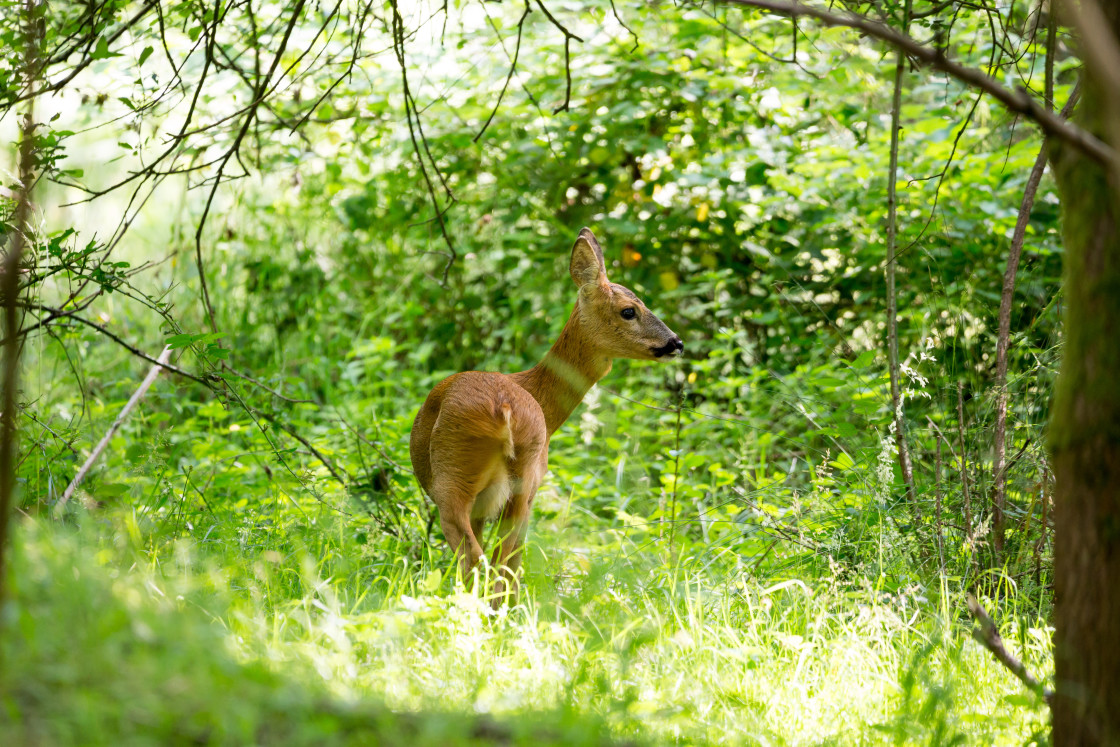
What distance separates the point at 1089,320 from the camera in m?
1.74

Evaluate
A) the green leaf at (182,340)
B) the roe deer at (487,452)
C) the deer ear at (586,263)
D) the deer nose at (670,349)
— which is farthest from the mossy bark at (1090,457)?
the deer ear at (586,263)

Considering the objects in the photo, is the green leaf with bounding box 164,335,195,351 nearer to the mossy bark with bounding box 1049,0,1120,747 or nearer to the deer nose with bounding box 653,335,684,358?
the deer nose with bounding box 653,335,684,358

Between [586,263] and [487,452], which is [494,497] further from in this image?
[586,263]

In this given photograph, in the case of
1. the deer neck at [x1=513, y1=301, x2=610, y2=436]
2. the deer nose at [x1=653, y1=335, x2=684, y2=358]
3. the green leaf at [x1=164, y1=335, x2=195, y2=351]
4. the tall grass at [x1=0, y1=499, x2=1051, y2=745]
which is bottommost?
the tall grass at [x1=0, y1=499, x2=1051, y2=745]

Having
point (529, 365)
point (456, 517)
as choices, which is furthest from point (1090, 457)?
point (529, 365)

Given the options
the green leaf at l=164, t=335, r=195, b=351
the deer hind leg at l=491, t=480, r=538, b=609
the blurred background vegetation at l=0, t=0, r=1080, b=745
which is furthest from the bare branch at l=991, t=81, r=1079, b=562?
the green leaf at l=164, t=335, r=195, b=351

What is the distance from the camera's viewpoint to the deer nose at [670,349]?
183 inches

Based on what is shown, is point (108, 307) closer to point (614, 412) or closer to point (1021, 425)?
point (614, 412)

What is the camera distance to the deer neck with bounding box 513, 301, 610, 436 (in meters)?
4.39

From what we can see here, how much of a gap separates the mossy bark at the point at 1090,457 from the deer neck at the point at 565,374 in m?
2.68

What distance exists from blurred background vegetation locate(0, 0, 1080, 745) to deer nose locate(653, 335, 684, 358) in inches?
12.2

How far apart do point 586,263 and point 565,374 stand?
24.8 inches

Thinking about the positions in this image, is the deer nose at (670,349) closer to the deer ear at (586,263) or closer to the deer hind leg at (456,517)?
the deer ear at (586,263)

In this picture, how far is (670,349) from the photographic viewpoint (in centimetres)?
466
